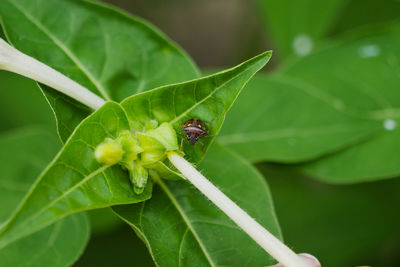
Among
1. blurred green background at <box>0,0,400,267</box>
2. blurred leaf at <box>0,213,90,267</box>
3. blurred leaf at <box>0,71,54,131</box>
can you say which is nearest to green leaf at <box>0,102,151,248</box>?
blurred leaf at <box>0,213,90,267</box>

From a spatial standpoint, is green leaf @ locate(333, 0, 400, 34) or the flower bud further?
green leaf @ locate(333, 0, 400, 34)

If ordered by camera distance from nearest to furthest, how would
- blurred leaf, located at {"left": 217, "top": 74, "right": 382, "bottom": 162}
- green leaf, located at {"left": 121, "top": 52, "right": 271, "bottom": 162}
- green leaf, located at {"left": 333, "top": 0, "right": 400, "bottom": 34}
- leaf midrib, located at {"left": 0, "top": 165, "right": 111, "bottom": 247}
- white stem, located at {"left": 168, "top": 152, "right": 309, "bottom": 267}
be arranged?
1. leaf midrib, located at {"left": 0, "top": 165, "right": 111, "bottom": 247}
2. white stem, located at {"left": 168, "top": 152, "right": 309, "bottom": 267}
3. green leaf, located at {"left": 121, "top": 52, "right": 271, "bottom": 162}
4. blurred leaf, located at {"left": 217, "top": 74, "right": 382, "bottom": 162}
5. green leaf, located at {"left": 333, "top": 0, "right": 400, "bottom": 34}

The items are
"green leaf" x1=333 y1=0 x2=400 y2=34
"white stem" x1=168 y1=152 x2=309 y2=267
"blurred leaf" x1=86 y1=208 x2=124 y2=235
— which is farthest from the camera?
"green leaf" x1=333 y1=0 x2=400 y2=34

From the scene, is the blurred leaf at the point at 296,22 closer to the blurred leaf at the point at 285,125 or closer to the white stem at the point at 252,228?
the blurred leaf at the point at 285,125

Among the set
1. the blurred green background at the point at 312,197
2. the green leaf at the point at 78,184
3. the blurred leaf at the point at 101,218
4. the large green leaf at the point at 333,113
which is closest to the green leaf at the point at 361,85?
the large green leaf at the point at 333,113

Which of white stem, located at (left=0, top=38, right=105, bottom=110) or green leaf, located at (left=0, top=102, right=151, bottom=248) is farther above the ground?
white stem, located at (left=0, top=38, right=105, bottom=110)

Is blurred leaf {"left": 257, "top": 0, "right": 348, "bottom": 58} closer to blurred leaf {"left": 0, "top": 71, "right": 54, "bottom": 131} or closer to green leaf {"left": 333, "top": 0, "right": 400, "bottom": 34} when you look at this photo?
green leaf {"left": 333, "top": 0, "right": 400, "bottom": 34}
